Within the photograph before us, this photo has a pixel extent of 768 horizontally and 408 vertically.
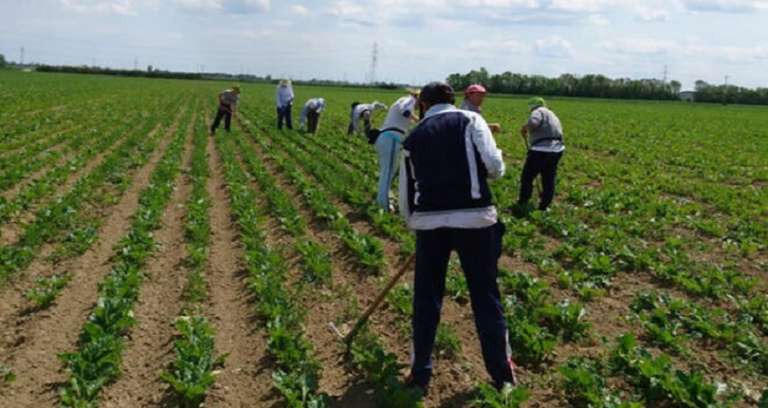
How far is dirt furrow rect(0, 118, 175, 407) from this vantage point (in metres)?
4.72

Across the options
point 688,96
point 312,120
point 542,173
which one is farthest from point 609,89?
point 542,173

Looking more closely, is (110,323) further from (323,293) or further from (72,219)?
(72,219)

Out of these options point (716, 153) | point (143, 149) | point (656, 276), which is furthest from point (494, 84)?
point (656, 276)

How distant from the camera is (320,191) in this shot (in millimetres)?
11734

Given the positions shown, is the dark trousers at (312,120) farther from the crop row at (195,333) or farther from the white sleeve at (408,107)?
the white sleeve at (408,107)

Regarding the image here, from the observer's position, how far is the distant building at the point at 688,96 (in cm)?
10017

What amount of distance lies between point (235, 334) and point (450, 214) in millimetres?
A: 2507

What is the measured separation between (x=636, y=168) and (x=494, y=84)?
87682 mm

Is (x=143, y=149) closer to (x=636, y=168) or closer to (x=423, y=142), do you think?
(x=636, y=168)

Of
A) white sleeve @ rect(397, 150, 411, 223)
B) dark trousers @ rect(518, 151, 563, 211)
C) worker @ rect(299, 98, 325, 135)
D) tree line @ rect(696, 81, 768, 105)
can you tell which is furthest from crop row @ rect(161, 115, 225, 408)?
tree line @ rect(696, 81, 768, 105)

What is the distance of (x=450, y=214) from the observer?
14.1 ft

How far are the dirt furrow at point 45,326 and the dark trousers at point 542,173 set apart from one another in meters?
5.97

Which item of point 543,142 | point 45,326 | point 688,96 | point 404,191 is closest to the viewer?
point 404,191

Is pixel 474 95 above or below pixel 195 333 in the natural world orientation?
above
